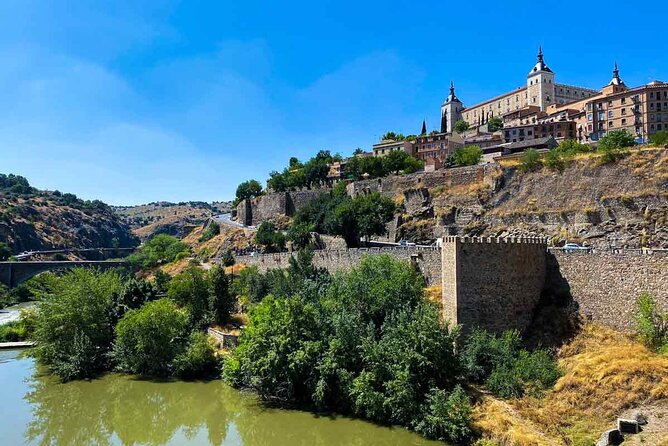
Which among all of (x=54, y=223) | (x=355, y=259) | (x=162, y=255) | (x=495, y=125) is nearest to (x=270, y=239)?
(x=355, y=259)

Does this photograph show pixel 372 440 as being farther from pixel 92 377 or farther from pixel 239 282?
pixel 239 282

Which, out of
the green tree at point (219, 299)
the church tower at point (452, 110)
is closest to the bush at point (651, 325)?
the green tree at point (219, 299)

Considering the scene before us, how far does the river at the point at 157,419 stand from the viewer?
19672 millimetres

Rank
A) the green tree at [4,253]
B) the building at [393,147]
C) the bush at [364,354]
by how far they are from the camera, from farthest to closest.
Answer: the green tree at [4,253] → the building at [393,147] → the bush at [364,354]

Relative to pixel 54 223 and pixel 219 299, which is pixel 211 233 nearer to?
pixel 219 299

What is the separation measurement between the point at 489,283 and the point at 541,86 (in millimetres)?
79910

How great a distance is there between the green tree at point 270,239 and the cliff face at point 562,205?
12.4m

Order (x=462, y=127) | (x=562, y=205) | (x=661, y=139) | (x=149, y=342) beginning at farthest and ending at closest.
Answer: (x=462, y=127) → (x=562, y=205) → (x=661, y=139) → (x=149, y=342)

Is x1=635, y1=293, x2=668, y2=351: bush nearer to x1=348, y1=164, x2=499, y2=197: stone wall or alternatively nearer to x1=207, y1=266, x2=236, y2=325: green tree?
x1=207, y1=266, x2=236, y2=325: green tree

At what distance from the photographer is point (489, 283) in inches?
880

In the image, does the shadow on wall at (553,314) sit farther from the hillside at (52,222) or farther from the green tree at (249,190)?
the hillside at (52,222)

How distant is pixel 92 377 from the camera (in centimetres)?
2855

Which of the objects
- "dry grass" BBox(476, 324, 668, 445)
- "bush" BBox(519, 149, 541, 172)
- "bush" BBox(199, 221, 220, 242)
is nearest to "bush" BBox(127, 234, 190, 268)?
"bush" BBox(199, 221, 220, 242)

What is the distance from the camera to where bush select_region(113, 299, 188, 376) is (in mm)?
27719
